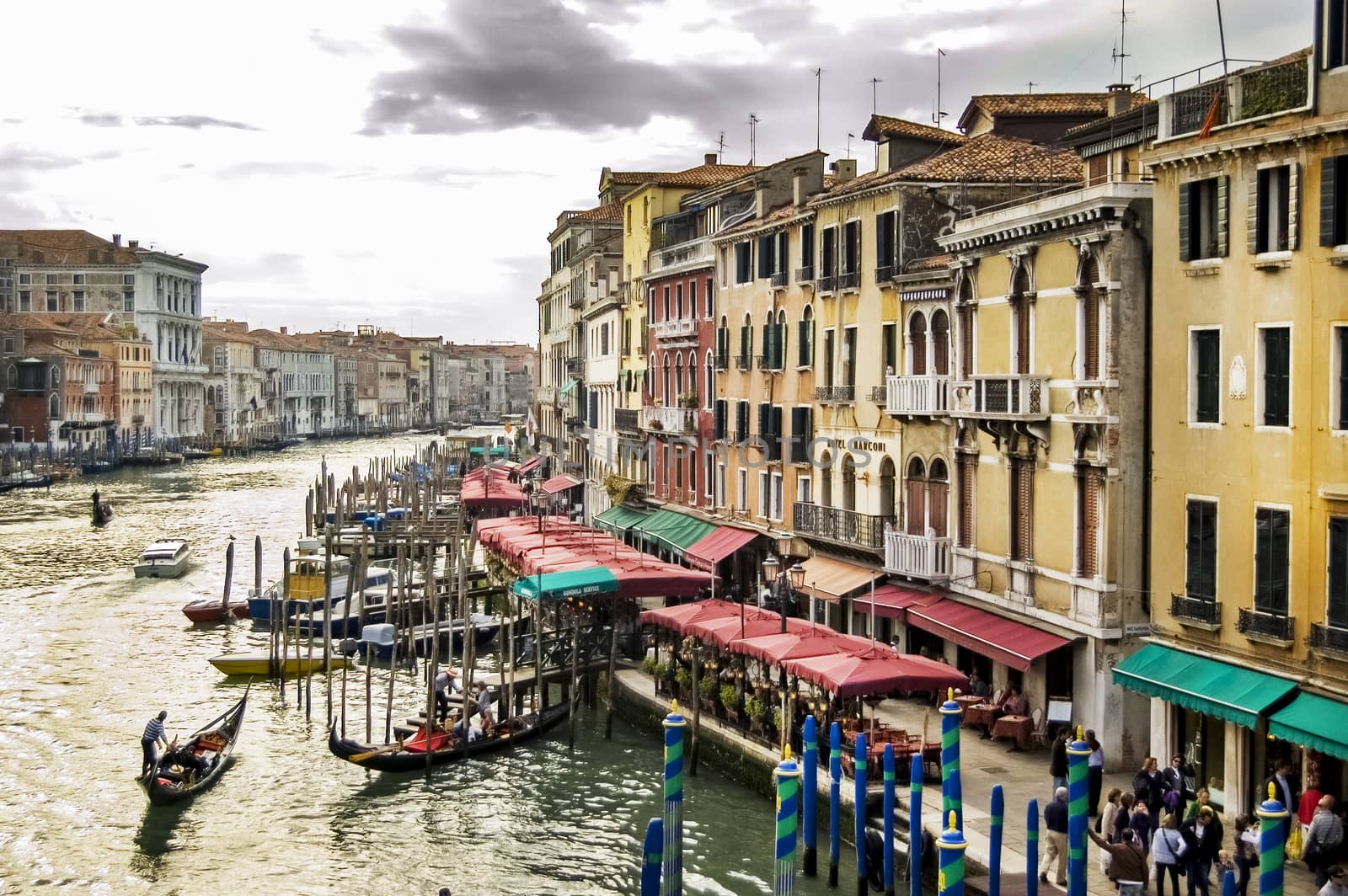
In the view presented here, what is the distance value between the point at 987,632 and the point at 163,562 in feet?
93.7

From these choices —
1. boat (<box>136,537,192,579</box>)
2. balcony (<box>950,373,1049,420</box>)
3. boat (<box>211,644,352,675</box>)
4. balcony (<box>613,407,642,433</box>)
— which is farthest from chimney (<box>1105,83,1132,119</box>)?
boat (<box>136,537,192,579</box>)

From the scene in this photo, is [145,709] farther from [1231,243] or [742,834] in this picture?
[1231,243]

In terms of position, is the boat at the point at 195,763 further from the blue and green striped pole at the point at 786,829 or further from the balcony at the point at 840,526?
the balcony at the point at 840,526

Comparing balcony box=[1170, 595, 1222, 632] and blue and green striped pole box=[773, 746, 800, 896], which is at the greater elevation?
balcony box=[1170, 595, 1222, 632]

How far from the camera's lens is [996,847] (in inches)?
524

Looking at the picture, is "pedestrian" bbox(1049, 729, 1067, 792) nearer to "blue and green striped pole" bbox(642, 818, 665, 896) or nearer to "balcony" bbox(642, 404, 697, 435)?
"blue and green striped pole" bbox(642, 818, 665, 896)

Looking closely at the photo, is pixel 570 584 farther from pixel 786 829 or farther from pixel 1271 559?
pixel 1271 559

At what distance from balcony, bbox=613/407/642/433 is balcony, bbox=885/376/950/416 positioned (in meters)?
15.6

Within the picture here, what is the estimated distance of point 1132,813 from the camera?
13867mm

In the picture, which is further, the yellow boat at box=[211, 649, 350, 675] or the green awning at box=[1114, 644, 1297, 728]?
the yellow boat at box=[211, 649, 350, 675]

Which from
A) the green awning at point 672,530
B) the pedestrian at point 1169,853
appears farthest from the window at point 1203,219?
the green awning at point 672,530

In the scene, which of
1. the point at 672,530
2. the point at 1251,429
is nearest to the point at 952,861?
the point at 1251,429

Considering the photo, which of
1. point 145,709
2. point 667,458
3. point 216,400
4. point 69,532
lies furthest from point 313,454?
point 145,709

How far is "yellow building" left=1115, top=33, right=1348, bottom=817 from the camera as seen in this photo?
14.1 metres
